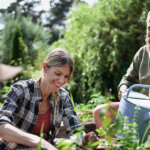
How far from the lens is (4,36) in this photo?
13.6 metres

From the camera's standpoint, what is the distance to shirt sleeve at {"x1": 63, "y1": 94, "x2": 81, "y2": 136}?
1897 mm

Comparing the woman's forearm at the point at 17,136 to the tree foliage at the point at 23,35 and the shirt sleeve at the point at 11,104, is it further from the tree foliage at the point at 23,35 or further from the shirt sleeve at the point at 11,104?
the tree foliage at the point at 23,35

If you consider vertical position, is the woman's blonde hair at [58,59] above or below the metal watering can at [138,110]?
above

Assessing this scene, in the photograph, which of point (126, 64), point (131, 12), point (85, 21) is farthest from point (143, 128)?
point (85, 21)

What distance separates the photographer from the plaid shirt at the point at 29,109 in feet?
5.49

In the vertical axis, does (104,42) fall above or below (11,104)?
above

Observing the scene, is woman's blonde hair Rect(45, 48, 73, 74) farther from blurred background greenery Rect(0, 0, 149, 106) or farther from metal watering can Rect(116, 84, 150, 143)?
blurred background greenery Rect(0, 0, 149, 106)

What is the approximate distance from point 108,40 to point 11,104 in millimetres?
3412

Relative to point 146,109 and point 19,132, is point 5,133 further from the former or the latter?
point 146,109

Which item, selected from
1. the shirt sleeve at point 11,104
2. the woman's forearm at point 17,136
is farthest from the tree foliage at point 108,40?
the woman's forearm at point 17,136

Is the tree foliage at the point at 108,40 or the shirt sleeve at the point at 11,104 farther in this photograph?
the tree foliage at the point at 108,40

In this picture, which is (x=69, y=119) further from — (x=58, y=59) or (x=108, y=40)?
(x=108, y=40)

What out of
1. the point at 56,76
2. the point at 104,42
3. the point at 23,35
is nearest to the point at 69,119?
the point at 56,76

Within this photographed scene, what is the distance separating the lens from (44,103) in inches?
76.5
